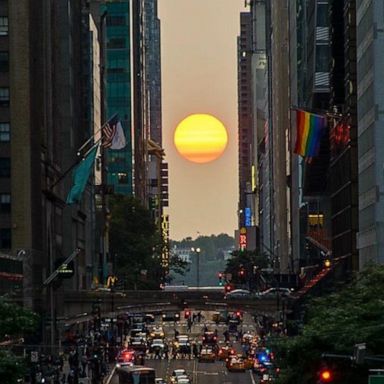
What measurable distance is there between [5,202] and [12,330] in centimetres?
7448

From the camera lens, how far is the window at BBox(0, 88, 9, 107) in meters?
142

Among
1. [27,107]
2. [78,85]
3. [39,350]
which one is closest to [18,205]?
[27,107]

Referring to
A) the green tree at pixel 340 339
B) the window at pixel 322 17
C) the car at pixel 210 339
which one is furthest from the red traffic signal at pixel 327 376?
the car at pixel 210 339

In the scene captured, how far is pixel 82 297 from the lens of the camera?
16775 centimetres

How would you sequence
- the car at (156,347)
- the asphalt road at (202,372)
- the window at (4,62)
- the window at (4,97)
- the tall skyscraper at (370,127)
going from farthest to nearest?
the car at (156,347)
the window at (4,97)
the window at (4,62)
the asphalt road at (202,372)
the tall skyscraper at (370,127)

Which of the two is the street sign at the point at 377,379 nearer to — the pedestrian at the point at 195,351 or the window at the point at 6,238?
the window at the point at 6,238

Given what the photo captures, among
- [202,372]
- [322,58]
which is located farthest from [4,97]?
[322,58]

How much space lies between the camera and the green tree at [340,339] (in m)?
66.9

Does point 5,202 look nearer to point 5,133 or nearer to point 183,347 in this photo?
point 5,133

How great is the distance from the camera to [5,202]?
471 feet

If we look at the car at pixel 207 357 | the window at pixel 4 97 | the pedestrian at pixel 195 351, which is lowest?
the car at pixel 207 357

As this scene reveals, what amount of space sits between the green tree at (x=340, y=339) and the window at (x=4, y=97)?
65420 millimetres

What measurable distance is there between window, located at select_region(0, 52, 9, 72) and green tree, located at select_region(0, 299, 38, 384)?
2661 inches

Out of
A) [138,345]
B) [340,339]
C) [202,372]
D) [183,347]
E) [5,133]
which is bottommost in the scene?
[202,372]
